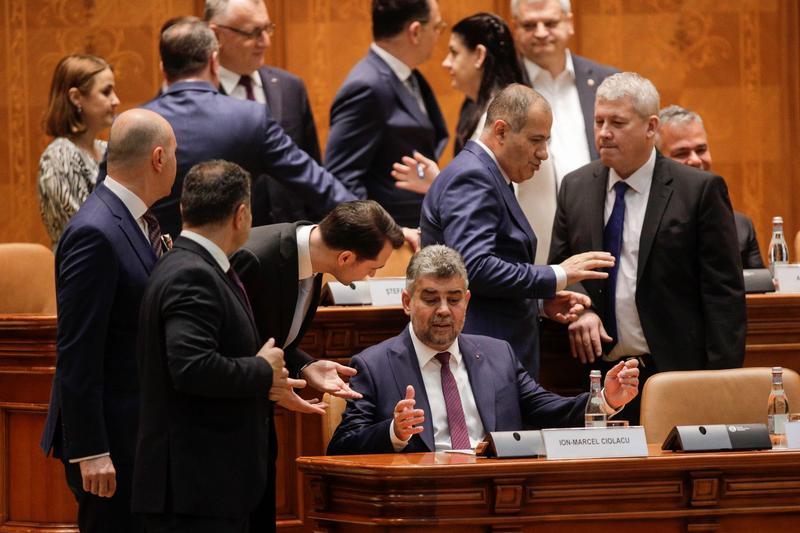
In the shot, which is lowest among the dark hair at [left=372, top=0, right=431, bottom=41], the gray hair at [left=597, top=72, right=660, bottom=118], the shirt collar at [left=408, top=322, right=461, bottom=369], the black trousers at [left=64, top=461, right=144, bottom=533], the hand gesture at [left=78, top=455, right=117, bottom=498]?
the black trousers at [left=64, top=461, right=144, bottom=533]

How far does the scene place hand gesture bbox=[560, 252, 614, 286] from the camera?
4098mm

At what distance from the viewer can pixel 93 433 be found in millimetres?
3176

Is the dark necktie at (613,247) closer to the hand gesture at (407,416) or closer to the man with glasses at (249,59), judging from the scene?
the hand gesture at (407,416)

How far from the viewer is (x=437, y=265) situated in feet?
12.9

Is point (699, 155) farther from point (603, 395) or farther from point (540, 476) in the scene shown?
point (540, 476)

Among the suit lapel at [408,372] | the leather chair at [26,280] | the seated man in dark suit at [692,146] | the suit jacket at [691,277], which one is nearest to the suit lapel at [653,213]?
the suit jacket at [691,277]

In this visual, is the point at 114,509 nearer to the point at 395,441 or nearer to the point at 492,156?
the point at 395,441

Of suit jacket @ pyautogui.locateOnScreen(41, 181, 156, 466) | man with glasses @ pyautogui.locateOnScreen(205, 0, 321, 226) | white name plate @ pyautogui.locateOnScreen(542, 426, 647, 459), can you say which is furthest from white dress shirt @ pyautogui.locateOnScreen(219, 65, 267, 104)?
white name plate @ pyautogui.locateOnScreen(542, 426, 647, 459)

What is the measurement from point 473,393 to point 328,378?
1.79ft

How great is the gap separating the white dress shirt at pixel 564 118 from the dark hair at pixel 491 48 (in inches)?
7.3

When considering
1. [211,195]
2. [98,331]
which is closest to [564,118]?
[211,195]

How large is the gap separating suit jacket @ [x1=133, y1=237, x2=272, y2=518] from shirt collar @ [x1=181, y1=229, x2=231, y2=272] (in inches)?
0.8

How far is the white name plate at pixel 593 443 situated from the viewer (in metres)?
3.31

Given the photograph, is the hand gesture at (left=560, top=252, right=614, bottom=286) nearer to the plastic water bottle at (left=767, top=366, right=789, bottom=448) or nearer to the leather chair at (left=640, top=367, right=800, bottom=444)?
the leather chair at (left=640, top=367, right=800, bottom=444)
